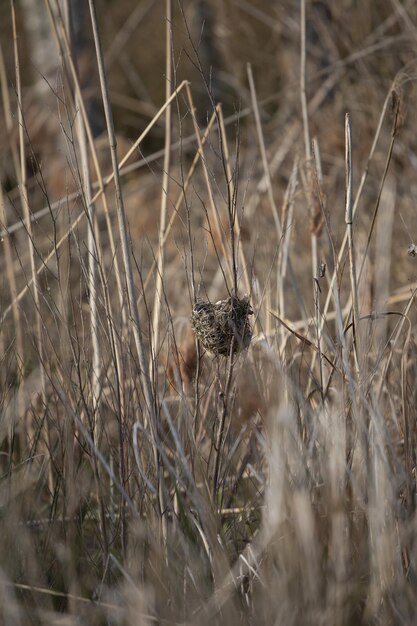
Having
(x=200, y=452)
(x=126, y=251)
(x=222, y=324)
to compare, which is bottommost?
(x=200, y=452)

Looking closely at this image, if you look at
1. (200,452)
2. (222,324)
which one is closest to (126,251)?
(222,324)

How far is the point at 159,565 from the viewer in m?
0.88

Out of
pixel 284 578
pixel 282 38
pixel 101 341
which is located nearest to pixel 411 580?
pixel 284 578

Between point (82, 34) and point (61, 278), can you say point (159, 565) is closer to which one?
point (61, 278)

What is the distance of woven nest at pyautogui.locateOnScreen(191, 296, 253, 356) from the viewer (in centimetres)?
100

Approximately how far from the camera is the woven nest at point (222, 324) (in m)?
1.00

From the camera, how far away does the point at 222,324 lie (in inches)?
39.1

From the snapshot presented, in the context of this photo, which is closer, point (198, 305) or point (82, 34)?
point (198, 305)

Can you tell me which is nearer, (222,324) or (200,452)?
(222,324)

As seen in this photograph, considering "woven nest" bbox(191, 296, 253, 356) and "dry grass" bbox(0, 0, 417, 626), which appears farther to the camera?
"woven nest" bbox(191, 296, 253, 356)

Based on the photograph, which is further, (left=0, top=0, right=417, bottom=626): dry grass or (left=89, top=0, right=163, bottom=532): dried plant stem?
(left=89, top=0, right=163, bottom=532): dried plant stem

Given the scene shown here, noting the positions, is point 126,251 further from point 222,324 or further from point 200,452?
point 200,452

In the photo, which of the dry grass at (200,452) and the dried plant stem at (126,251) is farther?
the dried plant stem at (126,251)

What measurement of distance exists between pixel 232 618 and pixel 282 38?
315 cm
